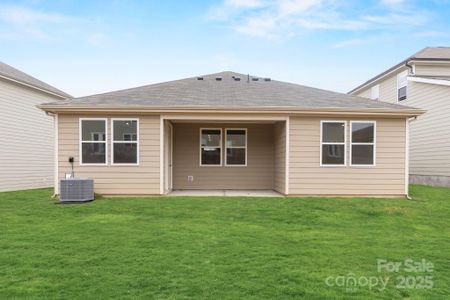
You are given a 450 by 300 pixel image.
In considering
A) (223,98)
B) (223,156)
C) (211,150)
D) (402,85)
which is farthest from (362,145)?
(402,85)

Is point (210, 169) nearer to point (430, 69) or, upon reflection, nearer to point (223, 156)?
point (223, 156)

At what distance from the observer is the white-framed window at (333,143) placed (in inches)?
393

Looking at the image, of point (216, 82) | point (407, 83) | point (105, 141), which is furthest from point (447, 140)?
point (105, 141)

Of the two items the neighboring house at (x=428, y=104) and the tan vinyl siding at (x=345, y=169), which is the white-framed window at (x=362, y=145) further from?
the neighboring house at (x=428, y=104)

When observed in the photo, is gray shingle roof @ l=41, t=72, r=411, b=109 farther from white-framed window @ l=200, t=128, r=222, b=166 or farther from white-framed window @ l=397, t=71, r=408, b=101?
white-framed window @ l=397, t=71, r=408, b=101

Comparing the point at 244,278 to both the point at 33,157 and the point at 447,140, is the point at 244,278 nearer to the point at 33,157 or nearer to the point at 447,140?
the point at 447,140

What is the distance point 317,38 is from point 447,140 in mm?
9090

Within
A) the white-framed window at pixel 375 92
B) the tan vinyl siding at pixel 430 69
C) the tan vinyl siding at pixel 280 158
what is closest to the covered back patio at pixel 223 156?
the tan vinyl siding at pixel 280 158

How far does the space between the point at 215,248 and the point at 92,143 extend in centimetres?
620

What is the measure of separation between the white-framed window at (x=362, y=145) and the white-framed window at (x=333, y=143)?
0.23 meters

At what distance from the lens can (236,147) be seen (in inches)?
474

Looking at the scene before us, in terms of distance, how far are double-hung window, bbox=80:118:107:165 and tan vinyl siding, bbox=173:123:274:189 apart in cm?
276

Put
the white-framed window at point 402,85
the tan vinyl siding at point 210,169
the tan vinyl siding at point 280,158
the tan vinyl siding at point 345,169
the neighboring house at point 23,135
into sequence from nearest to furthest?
the tan vinyl siding at point 345,169 < the tan vinyl siding at point 280,158 < the tan vinyl siding at point 210,169 < the neighboring house at point 23,135 < the white-framed window at point 402,85

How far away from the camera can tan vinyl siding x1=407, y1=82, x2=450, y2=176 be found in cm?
1255
